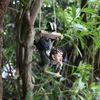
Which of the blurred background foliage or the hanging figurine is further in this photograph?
the blurred background foliage

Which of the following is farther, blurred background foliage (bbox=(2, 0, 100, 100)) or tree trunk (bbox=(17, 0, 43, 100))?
blurred background foliage (bbox=(2, 0, 100, 100))

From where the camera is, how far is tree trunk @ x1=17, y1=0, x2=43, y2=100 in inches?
22.2

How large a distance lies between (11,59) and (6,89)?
0.17 meters

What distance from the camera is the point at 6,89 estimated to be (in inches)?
37.4

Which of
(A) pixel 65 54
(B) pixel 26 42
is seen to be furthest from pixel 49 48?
(A) pixel 65 54

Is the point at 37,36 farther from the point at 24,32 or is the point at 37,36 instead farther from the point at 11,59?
the point at 11,59

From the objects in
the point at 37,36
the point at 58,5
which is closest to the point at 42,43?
the point at 37,36

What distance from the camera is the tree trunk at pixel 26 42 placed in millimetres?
563

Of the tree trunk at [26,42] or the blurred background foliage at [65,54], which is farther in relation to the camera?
the blurred background foliage at [65,54]

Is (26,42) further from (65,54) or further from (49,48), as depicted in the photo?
(65,54)

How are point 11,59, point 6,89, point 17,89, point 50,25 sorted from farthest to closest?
point 6,89, point 11,59, point 17,89, point 50,25

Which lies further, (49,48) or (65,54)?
(65,54)

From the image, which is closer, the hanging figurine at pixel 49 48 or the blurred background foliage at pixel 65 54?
the hanging figurine at pixel 49 48

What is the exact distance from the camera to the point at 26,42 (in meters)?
0.57
